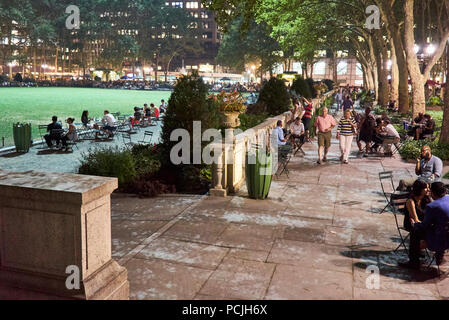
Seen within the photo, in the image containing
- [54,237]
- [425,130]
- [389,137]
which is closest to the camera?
[54,237]

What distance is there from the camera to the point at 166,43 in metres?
110

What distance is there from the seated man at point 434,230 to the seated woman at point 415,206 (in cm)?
34

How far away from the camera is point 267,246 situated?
271 inches

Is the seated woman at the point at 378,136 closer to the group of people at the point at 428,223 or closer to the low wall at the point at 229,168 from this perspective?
the low wall at the point at 229,168

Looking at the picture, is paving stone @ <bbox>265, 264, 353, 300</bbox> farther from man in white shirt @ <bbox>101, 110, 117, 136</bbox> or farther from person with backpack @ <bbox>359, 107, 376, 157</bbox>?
man in white shirt @ <bbox>101, 110, 117, 136</bbox>

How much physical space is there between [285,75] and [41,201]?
56351 millimetres

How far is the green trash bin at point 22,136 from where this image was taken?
17.2 meters

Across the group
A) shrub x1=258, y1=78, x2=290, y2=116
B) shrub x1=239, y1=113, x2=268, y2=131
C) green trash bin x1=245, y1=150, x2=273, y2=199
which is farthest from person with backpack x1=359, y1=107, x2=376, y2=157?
green trash bin x1=245, y1=150, x2=273, y2=199

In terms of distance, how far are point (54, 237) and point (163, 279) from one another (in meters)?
1.83

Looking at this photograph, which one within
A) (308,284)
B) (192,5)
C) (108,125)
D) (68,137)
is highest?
(192,5)

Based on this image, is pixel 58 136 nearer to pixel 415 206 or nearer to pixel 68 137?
pixel 68 137

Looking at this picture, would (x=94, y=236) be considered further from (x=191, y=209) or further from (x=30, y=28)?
(x=30, y=28)

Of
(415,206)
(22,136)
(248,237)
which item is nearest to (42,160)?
(22,136)
